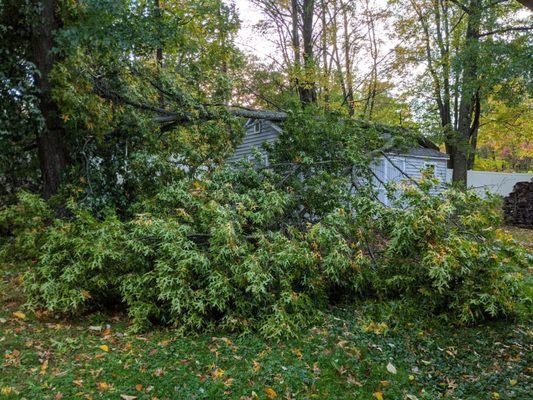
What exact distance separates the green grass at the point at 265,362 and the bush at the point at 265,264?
0.20 meters

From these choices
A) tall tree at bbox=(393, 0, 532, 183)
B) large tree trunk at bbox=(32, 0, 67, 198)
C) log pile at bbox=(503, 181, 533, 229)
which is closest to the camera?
large tree trunk at bbox=(32, 0, 67, 198)

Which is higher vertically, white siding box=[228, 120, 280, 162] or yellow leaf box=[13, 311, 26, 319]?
white siding box=[228, 120, 280, 162]

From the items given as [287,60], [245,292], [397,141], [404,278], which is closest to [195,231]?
[245,292]

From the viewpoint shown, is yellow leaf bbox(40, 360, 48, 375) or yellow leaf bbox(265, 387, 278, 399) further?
yellow leaf bbox(40, 360, 48, 375)

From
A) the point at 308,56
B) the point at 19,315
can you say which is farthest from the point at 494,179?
the point at 19,315

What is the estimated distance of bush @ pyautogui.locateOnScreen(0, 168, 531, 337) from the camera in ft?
11.6

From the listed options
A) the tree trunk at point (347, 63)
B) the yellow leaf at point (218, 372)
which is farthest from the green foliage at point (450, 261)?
the tree trunk at point (347, 63)

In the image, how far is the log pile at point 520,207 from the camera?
11.1m

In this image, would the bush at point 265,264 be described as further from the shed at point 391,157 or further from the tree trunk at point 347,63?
the tree trunk at point 347,63

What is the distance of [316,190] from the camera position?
5.27m

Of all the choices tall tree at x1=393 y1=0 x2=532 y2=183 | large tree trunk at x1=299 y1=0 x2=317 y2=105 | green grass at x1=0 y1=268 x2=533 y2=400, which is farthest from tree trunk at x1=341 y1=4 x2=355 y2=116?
green grass at x1=0 y1=268 x2=533 y2=400

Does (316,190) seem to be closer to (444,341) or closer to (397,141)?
(444,341)

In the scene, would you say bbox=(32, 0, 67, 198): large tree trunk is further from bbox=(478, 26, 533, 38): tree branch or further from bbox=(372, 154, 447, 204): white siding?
bbox=(478, 26, 533, 38): tree branch

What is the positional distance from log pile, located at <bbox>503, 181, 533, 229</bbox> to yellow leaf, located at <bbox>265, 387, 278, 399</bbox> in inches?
431
